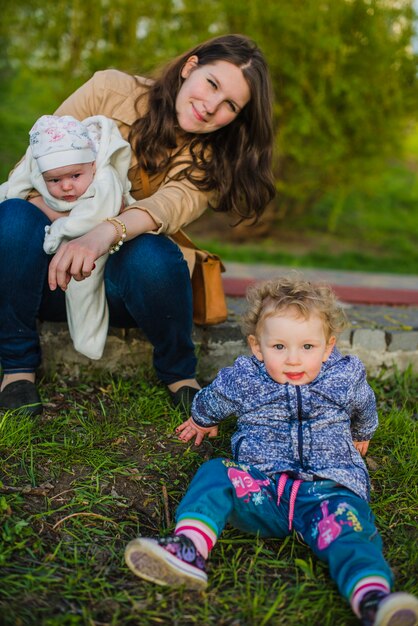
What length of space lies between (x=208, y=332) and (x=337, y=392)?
107 cm

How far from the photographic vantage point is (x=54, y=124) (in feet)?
8.29

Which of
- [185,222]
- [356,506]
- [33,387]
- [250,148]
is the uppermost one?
[250,148]

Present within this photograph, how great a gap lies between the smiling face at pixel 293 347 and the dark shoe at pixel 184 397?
566 millimetres

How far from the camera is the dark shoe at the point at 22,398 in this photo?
259 centimetres

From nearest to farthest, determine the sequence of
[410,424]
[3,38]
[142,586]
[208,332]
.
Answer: [142,586] → [410,424] → [208,332] → [3,38]

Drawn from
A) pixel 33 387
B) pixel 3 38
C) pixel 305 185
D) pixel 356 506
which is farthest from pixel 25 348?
pixel 3 38

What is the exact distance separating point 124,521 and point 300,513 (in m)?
0.52

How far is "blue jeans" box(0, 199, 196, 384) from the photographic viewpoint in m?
2.51

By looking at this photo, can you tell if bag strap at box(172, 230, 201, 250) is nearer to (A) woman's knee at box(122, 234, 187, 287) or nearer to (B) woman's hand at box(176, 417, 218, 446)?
(A) woman's knee at box(122, 234, 187, 287)

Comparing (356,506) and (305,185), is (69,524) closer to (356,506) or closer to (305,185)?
(356,506)

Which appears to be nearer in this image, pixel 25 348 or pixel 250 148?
pixel 25 348

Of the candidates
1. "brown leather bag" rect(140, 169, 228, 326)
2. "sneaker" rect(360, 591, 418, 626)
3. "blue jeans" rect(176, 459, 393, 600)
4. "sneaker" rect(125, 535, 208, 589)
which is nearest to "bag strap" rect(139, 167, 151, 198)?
"brown leather bag" rect(140, 169, 228, 326)

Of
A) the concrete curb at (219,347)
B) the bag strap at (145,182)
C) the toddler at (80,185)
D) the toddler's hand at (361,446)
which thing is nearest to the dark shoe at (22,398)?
the toddler at (80,185)

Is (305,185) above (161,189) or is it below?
above
